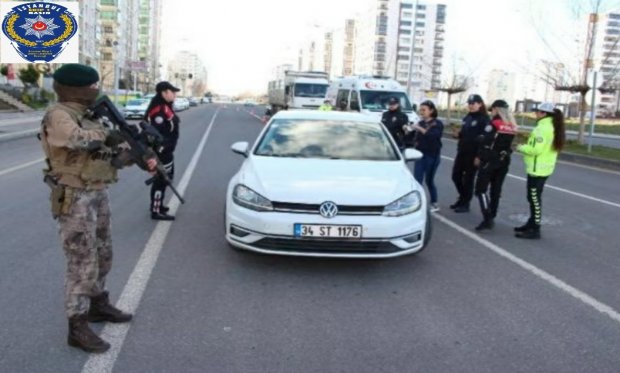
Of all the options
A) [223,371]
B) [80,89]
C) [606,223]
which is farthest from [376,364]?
[606,223]

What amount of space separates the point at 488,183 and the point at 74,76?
18.0 ft

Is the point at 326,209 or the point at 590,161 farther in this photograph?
the point at 590,161

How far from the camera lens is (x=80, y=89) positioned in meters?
3.44

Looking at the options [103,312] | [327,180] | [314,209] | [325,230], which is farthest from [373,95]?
[103,312]

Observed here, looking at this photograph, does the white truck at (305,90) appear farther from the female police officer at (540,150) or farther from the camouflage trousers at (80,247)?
the camouflage trousers at (80,247)

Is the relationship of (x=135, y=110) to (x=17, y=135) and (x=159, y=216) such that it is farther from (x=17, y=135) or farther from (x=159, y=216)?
(x=159, y=216)

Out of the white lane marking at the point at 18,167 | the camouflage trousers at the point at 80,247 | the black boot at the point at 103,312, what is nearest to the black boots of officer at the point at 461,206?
the black boot at the point at 103,312

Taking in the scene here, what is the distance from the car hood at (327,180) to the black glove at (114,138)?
1.80 meters

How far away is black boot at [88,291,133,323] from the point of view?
4.00 meters

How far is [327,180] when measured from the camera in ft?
17.7

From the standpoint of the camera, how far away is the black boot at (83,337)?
3.57 meters

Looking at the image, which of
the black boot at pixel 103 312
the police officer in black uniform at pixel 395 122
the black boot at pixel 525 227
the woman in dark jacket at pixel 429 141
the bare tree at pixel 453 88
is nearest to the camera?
the black boot at pixel 103 312

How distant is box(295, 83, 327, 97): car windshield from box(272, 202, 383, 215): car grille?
1147 inches

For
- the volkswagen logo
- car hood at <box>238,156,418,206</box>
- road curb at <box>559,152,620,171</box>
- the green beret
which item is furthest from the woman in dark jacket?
road curb at <box>559,152,620,171</box>
